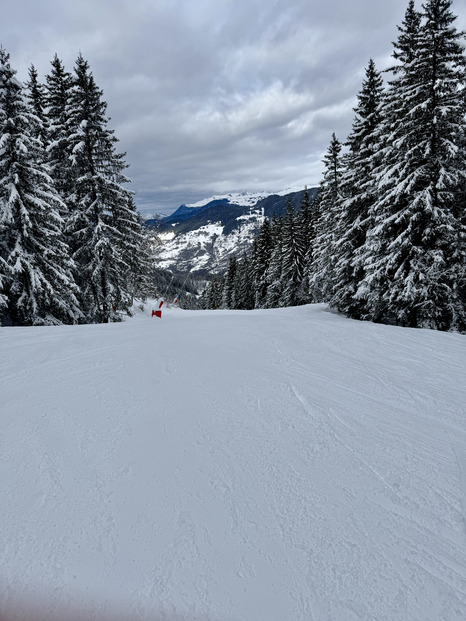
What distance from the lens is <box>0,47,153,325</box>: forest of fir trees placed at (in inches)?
478

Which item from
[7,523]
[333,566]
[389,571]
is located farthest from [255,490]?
[7,523]

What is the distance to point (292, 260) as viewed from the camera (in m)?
32.0

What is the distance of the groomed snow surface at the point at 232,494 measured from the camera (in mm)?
2008

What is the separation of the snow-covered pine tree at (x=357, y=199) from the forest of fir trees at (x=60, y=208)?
10989 millimetres

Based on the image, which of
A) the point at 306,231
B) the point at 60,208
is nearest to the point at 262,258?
the point at 306,231

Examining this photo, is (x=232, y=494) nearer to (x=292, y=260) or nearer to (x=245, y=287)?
(x=292, y=260)

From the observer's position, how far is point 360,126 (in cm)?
1499

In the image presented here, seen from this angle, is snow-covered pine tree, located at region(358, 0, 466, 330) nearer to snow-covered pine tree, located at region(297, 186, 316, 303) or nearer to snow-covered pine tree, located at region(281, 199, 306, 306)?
snow-covered pine tree, located at region(297, 186, 316, 303)

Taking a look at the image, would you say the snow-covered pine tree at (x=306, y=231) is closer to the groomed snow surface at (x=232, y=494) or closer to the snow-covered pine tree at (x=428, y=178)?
the snow-covered pine tree at (x=428, y=178)

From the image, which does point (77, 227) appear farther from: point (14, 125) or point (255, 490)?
point (255, 490)

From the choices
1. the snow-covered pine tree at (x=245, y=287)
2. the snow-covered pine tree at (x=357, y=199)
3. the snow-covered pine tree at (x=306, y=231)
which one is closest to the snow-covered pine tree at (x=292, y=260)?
the snow-covered pine tree at (x=306, y=231)

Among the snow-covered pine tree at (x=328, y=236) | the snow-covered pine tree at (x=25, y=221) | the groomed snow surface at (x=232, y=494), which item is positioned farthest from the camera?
the snow-covered pine tree at (x=328, y=236)

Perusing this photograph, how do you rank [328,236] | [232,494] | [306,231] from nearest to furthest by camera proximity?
1. [232,494]
2. [328,236]
3. [306,231]

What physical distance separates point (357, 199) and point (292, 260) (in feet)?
56.9
